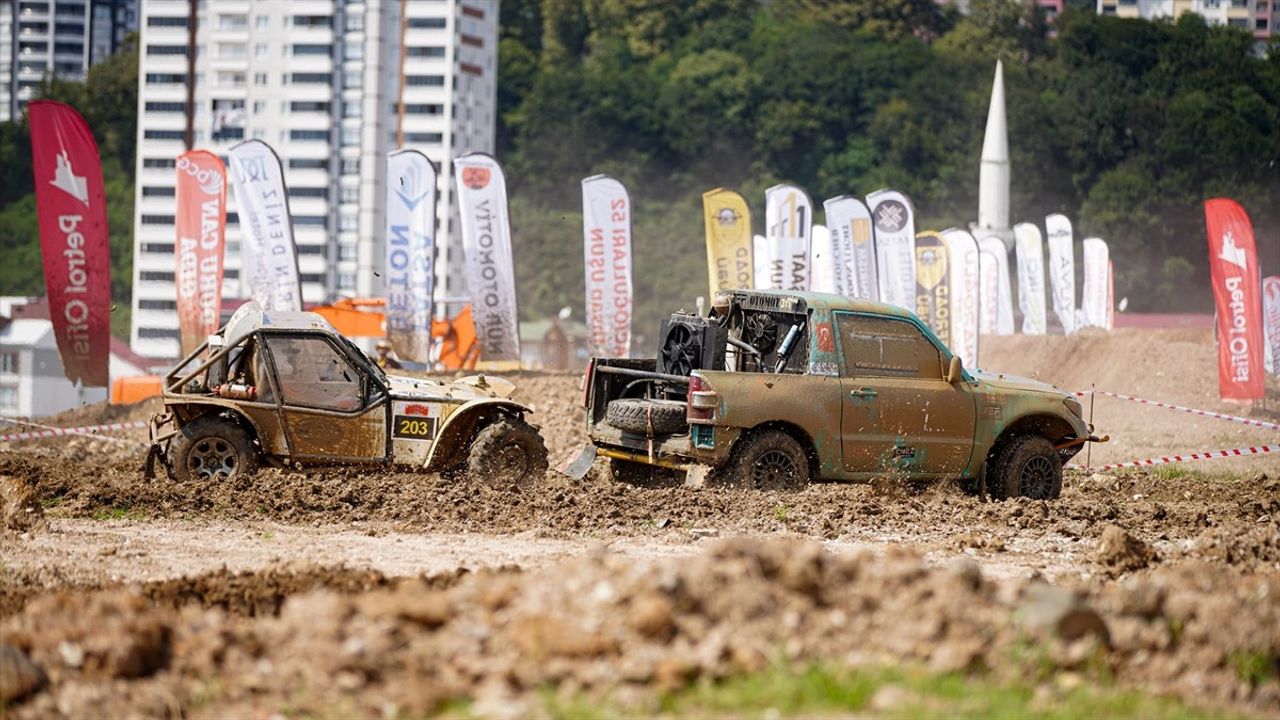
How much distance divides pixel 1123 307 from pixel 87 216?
71022 millimetres

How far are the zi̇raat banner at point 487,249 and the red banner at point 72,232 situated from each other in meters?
6.66

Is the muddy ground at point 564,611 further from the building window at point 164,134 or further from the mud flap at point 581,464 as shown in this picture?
the building window at point 164,134

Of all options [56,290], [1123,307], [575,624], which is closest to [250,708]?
[575,624]

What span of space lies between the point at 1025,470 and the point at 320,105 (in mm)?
99795

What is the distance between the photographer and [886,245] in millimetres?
35031

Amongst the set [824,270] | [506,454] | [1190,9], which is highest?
[1190,9]

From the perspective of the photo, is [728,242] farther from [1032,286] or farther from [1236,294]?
[1032,286]

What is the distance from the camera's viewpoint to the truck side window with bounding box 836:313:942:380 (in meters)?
15.1

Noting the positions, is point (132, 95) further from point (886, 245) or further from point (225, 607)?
point (225, 607)

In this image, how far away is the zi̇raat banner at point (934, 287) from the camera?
37.0 meters

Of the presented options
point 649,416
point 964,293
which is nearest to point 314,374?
point 649,416

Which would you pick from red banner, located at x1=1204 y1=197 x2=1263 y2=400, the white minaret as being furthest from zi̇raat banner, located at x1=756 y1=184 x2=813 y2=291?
the white minaret

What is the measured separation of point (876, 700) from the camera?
6.39 metres

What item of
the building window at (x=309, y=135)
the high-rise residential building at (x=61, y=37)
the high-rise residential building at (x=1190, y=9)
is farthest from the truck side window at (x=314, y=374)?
the high-rise residential building at (x=61, y=37)
